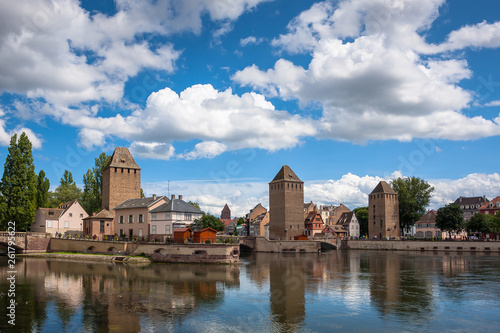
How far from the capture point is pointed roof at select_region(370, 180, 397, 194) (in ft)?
276

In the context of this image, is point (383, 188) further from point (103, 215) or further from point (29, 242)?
point (29, 242)

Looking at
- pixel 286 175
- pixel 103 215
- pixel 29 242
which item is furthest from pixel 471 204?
pixel 29 242

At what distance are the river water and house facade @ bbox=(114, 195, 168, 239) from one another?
13.8 meters

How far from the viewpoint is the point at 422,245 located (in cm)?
7025

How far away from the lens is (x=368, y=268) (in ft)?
135

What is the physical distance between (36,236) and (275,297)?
41.6 metres

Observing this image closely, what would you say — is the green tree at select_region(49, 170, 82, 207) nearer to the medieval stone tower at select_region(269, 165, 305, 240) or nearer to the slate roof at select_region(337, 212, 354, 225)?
the medieval stone tower at select_region(269, 165, 305, 240)

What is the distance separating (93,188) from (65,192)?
13815mm

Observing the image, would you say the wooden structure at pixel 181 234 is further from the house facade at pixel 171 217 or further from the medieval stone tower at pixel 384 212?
the medieval stone tower at pixel 384 212

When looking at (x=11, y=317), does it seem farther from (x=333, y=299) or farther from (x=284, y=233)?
(x=284, y=233)

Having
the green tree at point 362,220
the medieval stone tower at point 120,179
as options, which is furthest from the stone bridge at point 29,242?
the green tree at point 362,220

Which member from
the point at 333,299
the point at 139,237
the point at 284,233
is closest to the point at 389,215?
the point at 284,233

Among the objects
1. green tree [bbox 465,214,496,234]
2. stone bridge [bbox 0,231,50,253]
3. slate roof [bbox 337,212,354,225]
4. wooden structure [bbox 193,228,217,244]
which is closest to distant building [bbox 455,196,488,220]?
slate roof [bbox 337,212,354,225]

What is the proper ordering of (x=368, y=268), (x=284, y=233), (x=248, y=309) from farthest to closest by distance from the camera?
(x=284, y=233)
(x=368, y=268)
(x=248, y=309)
